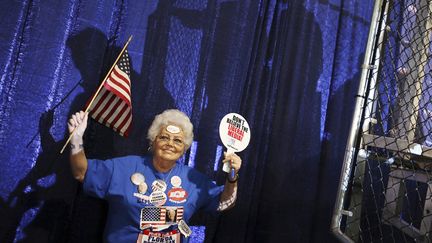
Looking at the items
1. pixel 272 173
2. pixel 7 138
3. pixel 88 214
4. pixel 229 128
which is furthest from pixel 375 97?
pixel 7 138

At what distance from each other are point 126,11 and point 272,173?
142 cm

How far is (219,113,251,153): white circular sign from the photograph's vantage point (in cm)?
170

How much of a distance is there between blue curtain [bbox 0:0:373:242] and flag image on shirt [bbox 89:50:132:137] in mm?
114

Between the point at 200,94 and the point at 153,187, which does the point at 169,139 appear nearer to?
the point at 153,187

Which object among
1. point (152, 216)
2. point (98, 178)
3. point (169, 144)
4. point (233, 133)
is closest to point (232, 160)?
point (233, 133)

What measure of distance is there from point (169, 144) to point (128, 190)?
1.00 feet

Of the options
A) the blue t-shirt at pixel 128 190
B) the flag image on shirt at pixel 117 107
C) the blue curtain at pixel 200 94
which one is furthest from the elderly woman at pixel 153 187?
the blue curtain at pixel 200 94

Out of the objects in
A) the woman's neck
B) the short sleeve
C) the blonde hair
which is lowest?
the short sleeve

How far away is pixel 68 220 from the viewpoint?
2.00 metres

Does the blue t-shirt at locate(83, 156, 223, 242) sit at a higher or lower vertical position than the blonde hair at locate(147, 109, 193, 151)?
lower

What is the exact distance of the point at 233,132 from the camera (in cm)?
174

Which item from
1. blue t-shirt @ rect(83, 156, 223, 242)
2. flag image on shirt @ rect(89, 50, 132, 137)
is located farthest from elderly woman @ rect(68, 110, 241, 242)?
flag image on shirt @ rect(89, 50, 132, 137)

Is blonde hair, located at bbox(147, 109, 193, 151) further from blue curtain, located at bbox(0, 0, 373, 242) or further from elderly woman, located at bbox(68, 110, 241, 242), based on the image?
blue curtain, located at bbox(0, 0, 373, 242)

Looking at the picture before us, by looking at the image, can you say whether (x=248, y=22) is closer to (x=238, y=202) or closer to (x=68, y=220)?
(x=238, y=202)
